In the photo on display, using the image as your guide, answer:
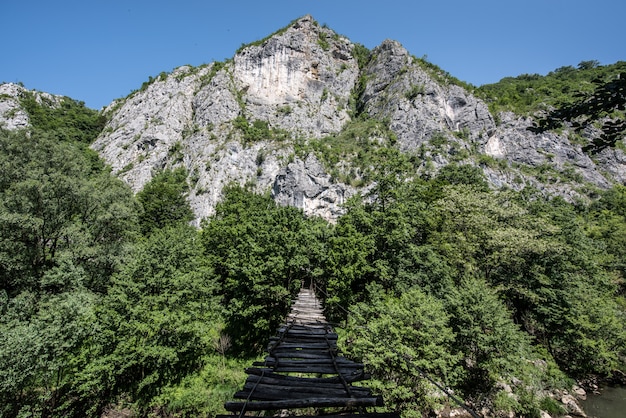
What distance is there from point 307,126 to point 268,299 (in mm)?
51448

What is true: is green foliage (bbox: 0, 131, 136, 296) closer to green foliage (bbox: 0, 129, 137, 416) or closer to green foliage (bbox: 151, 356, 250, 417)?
green foliage (bbox: 0, 129, 137, 416)

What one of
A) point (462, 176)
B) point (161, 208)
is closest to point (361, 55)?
point (462, 176)

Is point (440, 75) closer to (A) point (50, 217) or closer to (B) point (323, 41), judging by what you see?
(B) point (323, 41)

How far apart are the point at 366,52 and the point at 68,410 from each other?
92871 mm

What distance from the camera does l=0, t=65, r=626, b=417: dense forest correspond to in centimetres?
1214

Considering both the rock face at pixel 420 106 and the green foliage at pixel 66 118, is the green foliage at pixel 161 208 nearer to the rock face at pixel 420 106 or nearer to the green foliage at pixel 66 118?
the green foliage at pixel 66 118

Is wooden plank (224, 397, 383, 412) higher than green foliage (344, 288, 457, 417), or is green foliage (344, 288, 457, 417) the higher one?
wooden plank (224, 397, 383, 412)

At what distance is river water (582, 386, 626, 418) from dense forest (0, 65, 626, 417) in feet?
3.56

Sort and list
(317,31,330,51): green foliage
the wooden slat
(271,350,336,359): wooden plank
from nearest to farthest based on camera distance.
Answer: (271,350,336,359): wooden plank
the wooden slat
(317,31,330,51): green foliage

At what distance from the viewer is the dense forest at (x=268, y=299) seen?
12.1 meters

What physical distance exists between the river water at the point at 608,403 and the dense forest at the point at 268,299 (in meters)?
1.09

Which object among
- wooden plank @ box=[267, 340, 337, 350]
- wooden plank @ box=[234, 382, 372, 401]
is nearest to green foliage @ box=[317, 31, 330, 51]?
wooden plank @ box=[267, 340, 337, 350]

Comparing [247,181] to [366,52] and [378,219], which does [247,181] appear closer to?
[378,219]

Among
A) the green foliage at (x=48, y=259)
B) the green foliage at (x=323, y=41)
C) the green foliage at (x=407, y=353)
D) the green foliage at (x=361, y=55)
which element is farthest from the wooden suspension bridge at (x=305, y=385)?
the green foliage at (x=361, y=55)
